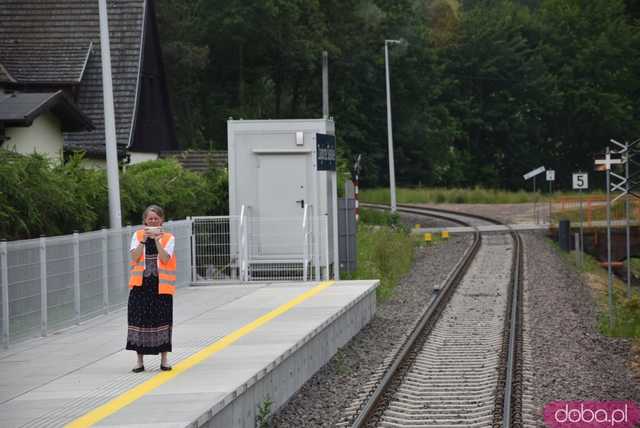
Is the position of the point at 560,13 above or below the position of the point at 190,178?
above

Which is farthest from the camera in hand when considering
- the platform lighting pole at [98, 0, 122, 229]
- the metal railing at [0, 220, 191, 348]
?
the platform lighting pole at [98, 0, 122, 229]

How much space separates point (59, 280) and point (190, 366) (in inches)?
141

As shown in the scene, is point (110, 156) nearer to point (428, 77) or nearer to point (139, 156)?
point (139, 156)

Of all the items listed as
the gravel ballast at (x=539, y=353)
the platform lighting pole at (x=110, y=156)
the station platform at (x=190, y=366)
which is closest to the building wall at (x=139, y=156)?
the gravel ballast at (x=539, y=353)

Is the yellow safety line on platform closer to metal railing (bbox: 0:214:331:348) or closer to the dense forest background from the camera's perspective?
metal railing (bbox: 0:214:331:348)

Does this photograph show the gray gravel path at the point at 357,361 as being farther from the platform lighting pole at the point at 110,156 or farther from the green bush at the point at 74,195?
the green bush at the point at 74,195

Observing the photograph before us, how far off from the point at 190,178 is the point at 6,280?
38.6 feet

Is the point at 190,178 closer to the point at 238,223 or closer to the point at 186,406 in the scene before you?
the point at 238,223

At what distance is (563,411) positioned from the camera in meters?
12.1

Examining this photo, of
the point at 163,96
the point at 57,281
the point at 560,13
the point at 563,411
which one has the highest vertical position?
the point at 560,13

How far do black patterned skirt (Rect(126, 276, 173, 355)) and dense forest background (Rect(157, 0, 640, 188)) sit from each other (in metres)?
49.1

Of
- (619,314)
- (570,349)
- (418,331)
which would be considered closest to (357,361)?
(418,331)

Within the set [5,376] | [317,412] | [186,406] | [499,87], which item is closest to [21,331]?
[5,376]

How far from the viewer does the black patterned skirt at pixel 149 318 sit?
37.6ft
